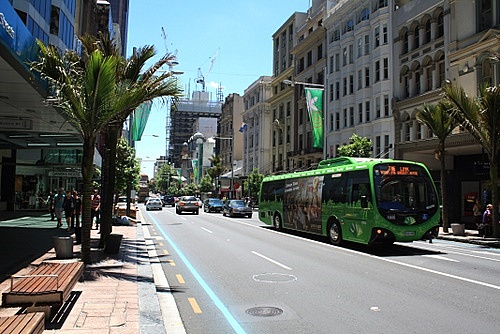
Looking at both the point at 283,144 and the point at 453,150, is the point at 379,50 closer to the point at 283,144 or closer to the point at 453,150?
the point at 453,150

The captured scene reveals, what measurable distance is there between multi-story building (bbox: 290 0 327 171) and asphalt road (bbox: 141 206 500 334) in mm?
33981

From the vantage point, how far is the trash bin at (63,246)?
10.7 m

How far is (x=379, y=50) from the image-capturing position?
1438 inches

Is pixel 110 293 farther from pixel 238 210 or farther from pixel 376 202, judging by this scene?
pixel 238 210

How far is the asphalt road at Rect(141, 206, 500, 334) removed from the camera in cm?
671

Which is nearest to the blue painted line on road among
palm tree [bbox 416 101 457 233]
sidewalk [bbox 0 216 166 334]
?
sidewalk [bbox 0 216 166 334]

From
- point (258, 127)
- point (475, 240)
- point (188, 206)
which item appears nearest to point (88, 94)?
point (475, 240)

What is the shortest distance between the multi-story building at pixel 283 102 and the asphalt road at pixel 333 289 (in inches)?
1589

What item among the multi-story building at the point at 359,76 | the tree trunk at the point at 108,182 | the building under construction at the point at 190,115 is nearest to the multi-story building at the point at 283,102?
the multi-story building at the point at 359,76

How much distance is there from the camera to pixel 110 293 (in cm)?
804

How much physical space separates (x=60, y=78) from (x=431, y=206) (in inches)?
475

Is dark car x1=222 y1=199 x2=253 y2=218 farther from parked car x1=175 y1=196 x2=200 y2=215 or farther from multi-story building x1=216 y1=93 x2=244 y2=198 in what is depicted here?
multi-story building x1=216 y1=93 x2=244 y2=198

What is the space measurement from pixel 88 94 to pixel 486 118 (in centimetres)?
1682

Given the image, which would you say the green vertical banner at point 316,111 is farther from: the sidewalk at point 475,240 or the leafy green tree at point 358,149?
the sidewalk at point 475,240
